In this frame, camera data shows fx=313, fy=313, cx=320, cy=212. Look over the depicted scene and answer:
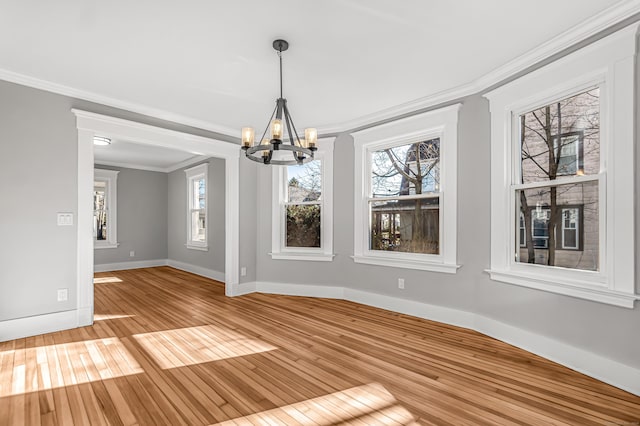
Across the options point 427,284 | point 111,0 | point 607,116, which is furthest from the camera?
point 427,284

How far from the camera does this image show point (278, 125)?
8.30ft

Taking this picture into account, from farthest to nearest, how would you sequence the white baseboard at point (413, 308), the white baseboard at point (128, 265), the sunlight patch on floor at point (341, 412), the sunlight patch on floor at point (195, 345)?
the white baseboard at point (128, 265)
the white baseboard at point (413, 308)
the sunlight patch on floor at point (195, 345)
the sunlight patch on floor at point (341, 412)

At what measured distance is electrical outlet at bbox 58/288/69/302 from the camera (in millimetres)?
3316

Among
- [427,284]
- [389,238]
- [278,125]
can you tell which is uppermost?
[278,125]

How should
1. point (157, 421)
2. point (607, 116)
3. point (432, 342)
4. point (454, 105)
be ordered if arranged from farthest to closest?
1. point (454, 105)
2. point (432, 342)
3. point (607, 116)
4. point (157, 421)

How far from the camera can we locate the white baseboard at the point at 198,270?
247 inches

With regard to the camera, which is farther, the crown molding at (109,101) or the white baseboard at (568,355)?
the crown molding at (109,101)

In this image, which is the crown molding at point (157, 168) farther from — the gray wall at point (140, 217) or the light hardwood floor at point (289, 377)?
the light hardwood floor at point (289, 377)

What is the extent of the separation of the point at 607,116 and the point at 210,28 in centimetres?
300

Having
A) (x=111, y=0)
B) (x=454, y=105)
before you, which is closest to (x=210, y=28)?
(x=111, y=0)

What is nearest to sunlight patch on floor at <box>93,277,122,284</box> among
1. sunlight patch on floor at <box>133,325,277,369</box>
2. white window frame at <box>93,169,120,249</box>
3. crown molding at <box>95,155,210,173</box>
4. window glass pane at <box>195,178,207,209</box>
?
white window frame at <box>93,169,120,249</box>

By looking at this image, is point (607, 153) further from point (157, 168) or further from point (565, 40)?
point (157, 168)

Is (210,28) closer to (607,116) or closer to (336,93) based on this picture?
(336,93)

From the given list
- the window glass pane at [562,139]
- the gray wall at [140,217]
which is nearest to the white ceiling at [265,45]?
the window glass pane at [562,139]
